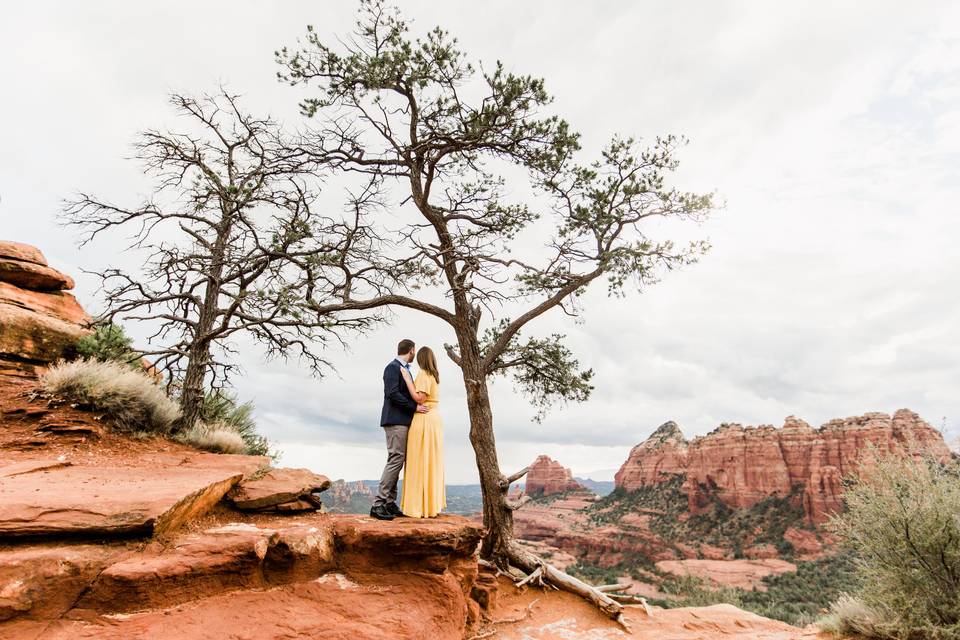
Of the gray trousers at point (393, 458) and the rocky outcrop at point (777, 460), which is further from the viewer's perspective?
the rocky outcrop at point (777, 460)

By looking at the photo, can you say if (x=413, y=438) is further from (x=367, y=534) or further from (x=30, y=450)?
(x=30, y=450)

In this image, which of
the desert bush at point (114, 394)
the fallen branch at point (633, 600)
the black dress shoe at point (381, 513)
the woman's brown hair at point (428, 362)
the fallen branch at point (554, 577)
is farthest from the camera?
the fallen branch at point (633, 600)

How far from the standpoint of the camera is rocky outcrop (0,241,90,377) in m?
9.80

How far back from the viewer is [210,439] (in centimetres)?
982

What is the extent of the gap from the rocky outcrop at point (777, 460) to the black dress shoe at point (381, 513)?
62381 millimetres

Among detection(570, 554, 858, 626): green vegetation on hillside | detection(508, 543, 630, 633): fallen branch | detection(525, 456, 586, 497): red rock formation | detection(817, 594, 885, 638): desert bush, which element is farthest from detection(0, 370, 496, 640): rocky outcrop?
detection(525, 456, 586, 497): red rock formation

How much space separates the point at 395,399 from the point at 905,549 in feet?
28.2

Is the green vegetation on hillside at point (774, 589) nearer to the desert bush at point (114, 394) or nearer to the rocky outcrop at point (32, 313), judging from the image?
the desert bush at point (114, 394)

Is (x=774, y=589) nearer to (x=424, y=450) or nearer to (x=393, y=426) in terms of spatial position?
(x=424, y=450)

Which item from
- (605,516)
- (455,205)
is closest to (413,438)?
(455,205)

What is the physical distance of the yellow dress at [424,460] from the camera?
6.58 meters

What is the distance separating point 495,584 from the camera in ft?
26.8

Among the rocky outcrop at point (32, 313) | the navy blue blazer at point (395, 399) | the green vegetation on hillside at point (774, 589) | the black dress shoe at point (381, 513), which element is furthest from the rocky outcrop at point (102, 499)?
the green vegetation on hillside at point (774, 589)

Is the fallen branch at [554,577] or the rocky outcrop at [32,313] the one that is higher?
the rocky outcrop at [32,313]
